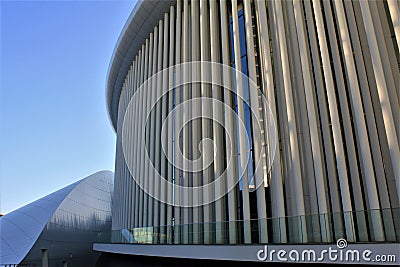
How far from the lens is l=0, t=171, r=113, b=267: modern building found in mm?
26219

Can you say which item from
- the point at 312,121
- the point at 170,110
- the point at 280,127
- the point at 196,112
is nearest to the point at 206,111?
the point at 196,112

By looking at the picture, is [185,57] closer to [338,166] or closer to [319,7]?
[319,7]

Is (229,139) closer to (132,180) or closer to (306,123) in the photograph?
(306,123)

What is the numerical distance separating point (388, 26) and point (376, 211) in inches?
237

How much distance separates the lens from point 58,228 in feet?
94.0

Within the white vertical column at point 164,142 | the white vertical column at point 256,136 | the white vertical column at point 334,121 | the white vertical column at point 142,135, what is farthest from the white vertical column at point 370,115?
the white vertical column at point 142,135

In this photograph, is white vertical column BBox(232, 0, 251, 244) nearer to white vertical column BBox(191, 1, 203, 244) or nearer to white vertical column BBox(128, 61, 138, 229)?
white vertical column BBox(191, 1, 203, 244)

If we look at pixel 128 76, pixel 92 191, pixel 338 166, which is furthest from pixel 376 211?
pixel 92 191

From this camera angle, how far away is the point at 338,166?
10.9 meters

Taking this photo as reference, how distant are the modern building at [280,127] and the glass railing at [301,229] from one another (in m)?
0.03
